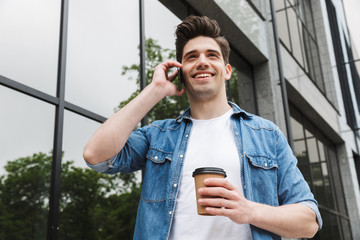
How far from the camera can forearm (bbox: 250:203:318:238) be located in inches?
62.6

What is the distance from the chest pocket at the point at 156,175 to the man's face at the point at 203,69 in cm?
40

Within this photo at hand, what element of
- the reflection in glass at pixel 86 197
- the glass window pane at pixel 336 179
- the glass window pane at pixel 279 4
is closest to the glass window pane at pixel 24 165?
the reflection in glass at pixel 86 197

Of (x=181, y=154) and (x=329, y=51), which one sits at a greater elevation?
(x=329, y=51)

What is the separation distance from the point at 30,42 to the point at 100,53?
40.3 inches

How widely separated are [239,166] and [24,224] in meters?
2.22

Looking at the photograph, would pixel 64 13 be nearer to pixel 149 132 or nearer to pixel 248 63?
pixel 149 132

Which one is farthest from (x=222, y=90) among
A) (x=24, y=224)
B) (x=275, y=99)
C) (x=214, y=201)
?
(x=275, y=99)

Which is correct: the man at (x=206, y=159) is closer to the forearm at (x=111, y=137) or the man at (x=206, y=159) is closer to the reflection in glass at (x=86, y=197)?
the forearm at (x=111, y=137)

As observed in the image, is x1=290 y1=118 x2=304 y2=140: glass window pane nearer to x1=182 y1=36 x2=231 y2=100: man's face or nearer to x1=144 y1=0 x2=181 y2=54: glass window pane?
x1=144 y1=0 x2=181 y2=54: glass window pane

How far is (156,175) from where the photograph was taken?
6.74ft

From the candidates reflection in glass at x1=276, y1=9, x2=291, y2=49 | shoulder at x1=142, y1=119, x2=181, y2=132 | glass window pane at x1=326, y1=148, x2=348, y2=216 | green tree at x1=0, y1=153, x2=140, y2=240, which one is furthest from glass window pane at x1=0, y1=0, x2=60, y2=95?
glass window pane at x1=326, y1=148, x2=348, y2=216

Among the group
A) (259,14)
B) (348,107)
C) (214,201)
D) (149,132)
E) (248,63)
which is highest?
(348,107)

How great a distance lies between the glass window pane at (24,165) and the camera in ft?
10.4

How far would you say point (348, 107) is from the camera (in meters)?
17.6
